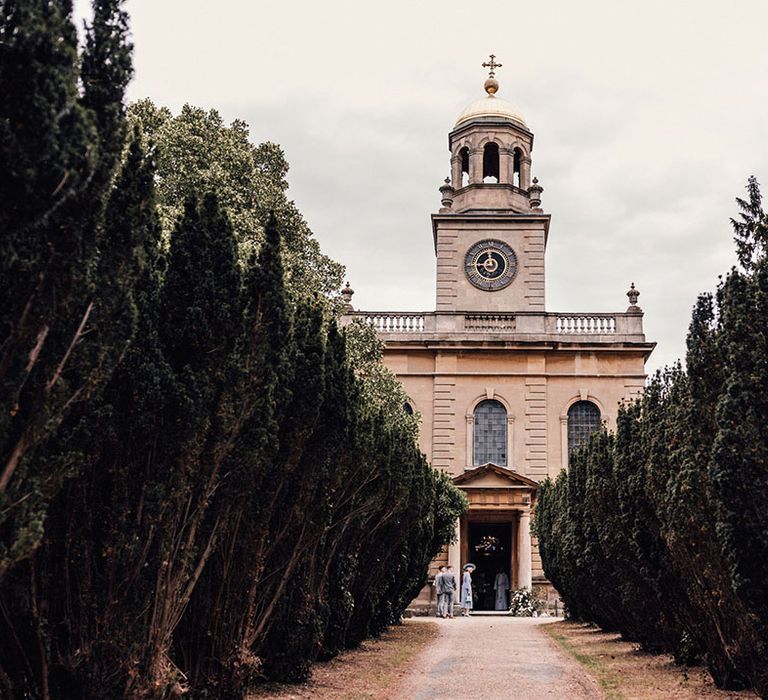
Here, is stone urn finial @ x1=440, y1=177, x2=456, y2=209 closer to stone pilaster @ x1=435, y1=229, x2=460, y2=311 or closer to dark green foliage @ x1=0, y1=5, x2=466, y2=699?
stone pilaster @ x1=435, y1=229, x2=460, y2=311

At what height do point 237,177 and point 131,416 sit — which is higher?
point 237,177

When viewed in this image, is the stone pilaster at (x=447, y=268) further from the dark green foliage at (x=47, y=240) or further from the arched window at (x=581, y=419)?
the dark green foliage at (x=47, y=240)

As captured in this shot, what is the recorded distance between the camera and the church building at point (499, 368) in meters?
38.7

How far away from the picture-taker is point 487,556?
41000mm

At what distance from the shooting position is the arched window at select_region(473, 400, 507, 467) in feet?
129

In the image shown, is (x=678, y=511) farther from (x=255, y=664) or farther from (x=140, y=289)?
(x=140, y=289)

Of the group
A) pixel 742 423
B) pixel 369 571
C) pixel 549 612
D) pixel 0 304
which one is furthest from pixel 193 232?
pixel 549 612

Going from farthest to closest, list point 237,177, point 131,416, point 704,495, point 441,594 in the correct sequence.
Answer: point 441,594, point 237,177, point 704,495, point 131,416

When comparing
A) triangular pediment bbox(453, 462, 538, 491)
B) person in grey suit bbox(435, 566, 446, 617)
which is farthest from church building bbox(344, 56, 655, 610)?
person in grey suit bbox(435, 566, 446, 617)

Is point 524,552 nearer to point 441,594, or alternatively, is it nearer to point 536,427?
point 536,427

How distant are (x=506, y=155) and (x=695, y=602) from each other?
31497mm

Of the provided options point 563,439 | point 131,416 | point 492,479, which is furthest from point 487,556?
point 131,416

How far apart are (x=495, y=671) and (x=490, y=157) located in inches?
1218

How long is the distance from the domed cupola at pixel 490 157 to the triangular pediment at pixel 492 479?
11250 millimetres
